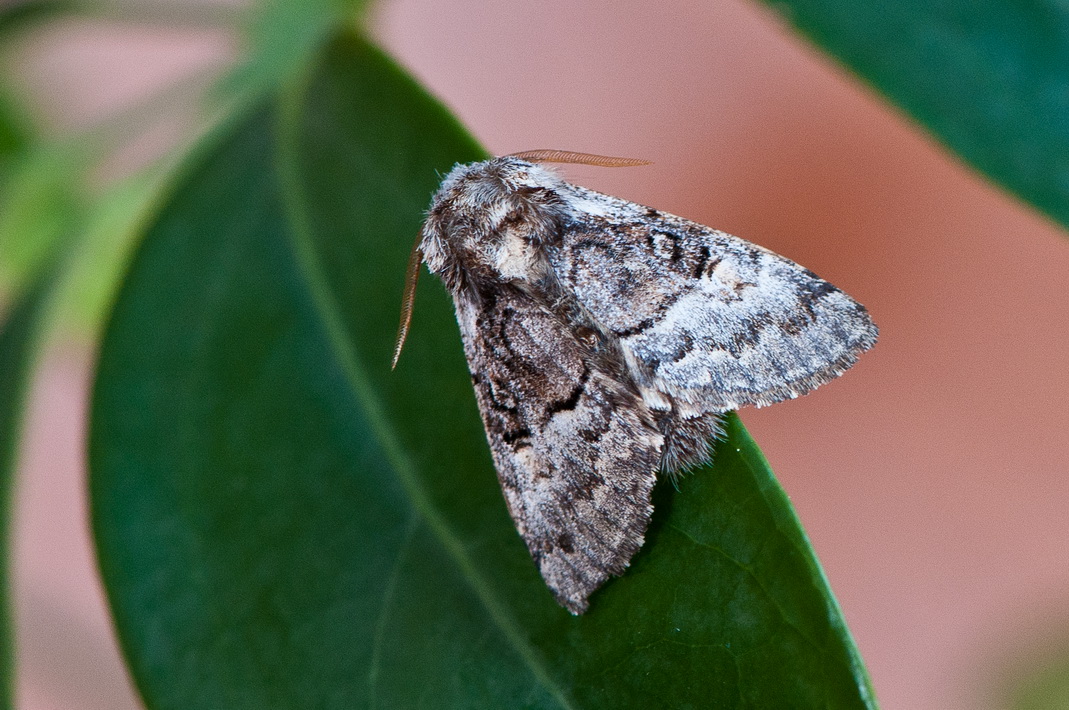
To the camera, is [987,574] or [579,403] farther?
[987,574]

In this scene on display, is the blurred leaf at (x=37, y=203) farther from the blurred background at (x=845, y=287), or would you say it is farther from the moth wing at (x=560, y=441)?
the moth wing at (x=560, y=441)

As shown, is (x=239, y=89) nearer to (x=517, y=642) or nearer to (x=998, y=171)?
(x=517, y=642)

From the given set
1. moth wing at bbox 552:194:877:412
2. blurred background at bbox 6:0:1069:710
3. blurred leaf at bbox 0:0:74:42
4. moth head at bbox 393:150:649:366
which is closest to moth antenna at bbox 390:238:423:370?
moth head at bbox 393:150:649:366

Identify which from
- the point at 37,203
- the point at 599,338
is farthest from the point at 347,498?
the point at 37,203

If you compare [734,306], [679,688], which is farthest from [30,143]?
[679,688]

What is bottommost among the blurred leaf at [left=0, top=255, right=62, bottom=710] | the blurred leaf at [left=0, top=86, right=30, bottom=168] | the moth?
the blurred leaf at [left=0, top=255, right=62, bottom=710]

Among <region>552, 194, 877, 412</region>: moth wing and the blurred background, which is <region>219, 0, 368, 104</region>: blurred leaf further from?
the blurred background

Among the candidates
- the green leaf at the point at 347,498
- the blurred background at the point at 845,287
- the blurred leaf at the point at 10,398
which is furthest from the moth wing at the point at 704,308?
the blurred background at the point at 845,287
